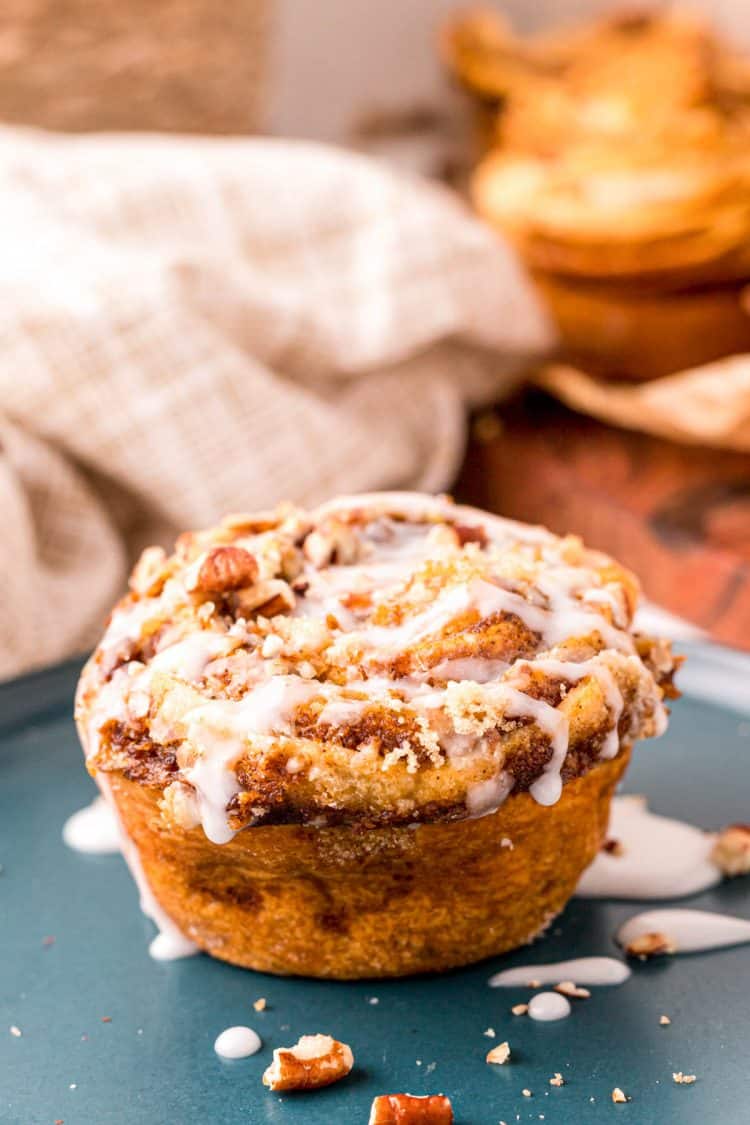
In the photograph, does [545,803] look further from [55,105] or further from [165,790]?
[55,105]

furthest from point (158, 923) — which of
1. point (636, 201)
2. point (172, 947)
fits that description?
point (636, 201)

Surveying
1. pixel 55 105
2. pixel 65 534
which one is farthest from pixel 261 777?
pixel 55 105

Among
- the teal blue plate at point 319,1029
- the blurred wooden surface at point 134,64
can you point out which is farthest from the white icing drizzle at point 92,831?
the blurred wooden surface at point 134,64

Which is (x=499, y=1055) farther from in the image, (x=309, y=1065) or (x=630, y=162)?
(x=630, y=162)

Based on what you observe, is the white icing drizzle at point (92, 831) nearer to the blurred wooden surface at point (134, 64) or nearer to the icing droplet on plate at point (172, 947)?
the icing droplet on plate at point (172, 947)

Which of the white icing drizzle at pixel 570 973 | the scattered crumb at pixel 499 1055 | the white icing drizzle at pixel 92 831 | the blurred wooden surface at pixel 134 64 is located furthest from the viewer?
the blurred wooden surface at pixel 134 64
